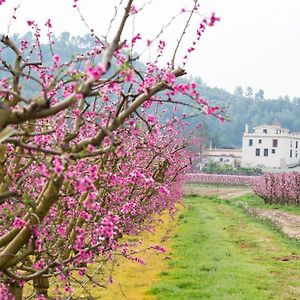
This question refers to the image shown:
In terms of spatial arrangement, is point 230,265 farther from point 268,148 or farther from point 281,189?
point 268,148

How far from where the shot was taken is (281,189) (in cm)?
4216

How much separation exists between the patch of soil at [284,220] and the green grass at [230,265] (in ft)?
2.93

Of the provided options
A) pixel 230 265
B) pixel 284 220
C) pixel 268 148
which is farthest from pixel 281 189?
pixel 268 148

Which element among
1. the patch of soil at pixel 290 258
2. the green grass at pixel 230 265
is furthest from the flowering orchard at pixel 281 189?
the patch of soil at pixel 290 258

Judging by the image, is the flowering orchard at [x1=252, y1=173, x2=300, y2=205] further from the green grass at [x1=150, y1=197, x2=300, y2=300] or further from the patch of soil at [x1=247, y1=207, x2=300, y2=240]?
the green grass at [x1=150, y1=197, x2=300, y2=300]

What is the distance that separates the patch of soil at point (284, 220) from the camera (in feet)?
84.9

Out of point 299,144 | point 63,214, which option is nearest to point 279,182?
point 63,214

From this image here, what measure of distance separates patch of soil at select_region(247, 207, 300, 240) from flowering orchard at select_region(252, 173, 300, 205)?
383 cm

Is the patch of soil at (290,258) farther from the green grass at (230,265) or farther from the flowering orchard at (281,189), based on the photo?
the flowering orchard at (281,189)

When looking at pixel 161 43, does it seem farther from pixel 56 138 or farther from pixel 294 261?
pixel 294 261


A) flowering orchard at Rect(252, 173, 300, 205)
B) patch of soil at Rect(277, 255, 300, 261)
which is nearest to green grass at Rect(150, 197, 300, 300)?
patch of soil at Rect(277, 255, 300, 261)

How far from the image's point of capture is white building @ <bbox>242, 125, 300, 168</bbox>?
3740 inches

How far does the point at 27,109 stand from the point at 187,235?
19308 mm

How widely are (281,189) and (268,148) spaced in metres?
54.6
